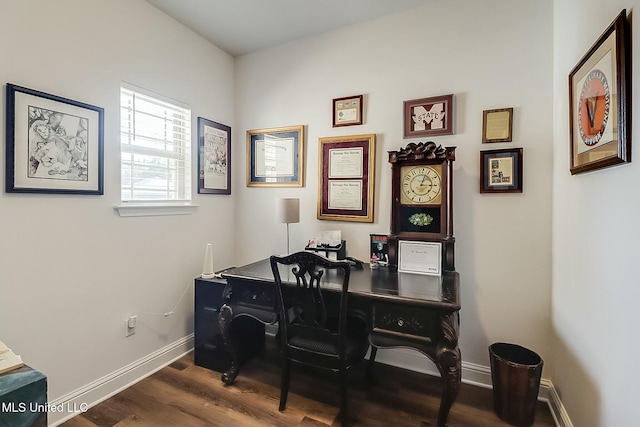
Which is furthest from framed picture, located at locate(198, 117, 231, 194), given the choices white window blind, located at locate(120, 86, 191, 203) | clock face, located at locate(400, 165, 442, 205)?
clock face, located at locate(400, 165, 442, 205)

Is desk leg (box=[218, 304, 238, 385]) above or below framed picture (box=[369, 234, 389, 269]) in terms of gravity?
below

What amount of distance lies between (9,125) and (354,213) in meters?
2.17

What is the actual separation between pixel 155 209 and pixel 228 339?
113cm

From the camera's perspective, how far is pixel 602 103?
1.29 meters

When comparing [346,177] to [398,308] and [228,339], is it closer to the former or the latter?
[398,308]

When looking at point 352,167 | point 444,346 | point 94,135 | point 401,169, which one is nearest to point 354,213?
point 352,167

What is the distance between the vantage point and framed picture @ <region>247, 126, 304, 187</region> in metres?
2.75

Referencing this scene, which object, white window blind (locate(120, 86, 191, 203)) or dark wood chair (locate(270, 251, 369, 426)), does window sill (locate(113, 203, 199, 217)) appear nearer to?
white window blind (locate(120, 86, 191, 203))

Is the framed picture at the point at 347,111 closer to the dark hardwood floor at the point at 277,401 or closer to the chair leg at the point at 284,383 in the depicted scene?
the chair leg at the point at 284,383

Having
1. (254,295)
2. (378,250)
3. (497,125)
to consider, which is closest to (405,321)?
(378,250)

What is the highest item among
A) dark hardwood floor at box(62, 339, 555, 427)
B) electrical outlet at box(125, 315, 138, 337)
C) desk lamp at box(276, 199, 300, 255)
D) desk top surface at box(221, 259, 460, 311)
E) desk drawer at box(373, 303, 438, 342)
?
desk lamp at box(276, 199, 300, 255)

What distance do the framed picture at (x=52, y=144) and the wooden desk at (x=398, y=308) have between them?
3.60 ft

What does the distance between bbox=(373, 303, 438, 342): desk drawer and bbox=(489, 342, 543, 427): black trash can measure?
586 mm

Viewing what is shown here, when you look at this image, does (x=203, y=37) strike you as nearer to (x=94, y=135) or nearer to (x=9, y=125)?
(x=94, y=135)
